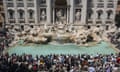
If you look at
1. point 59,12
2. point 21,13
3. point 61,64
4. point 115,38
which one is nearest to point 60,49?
point 115,38

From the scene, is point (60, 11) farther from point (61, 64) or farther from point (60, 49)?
point (61, 64)

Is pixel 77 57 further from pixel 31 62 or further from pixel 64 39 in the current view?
pixel 64 39

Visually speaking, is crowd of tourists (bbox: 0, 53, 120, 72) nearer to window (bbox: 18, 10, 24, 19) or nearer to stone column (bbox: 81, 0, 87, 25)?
stone column (bbox: 81, 0, 87, 25)

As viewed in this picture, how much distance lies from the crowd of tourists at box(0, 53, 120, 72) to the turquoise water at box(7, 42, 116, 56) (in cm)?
716

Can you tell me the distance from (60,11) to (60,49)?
49.2ft

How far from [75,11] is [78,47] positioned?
13.8m

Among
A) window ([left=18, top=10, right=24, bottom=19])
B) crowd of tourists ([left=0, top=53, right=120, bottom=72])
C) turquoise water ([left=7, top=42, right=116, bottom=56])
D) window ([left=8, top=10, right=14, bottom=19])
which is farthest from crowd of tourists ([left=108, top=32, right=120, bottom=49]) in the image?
window ([left=8, top=10, right=14, bottom=19])

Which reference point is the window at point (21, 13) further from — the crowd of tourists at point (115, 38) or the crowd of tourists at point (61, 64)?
the crowd of tourists at point (61, 64)

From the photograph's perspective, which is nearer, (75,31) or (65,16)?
(75,31)

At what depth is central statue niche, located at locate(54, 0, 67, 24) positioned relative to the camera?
53.2m

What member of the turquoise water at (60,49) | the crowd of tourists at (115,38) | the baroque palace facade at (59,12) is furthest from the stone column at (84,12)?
the turquoise water at (60,49)

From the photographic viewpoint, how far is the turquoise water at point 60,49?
38.3m

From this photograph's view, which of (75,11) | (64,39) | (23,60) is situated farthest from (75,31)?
(23,60)

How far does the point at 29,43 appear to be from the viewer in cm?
4234
